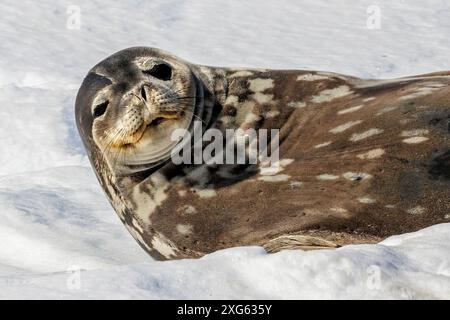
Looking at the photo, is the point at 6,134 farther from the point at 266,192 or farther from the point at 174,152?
the point at 266,192

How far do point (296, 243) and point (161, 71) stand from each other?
4.06 feet

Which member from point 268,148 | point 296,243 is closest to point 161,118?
point 268,148

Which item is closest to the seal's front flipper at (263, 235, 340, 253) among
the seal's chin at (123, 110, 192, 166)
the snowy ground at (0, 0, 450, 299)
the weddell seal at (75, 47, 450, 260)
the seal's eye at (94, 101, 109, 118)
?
the weddell seal at (75, 47, 450, 260)

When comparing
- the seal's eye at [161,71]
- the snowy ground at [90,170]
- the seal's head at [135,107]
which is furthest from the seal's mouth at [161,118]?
the snowy ground at [90,170]

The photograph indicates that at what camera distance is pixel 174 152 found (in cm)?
433

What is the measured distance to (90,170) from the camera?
6121 mm

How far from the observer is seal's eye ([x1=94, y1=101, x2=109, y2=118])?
14.4 ft

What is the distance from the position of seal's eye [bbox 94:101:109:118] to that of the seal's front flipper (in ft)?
3.64

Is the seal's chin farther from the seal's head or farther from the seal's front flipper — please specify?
the seal's front flipper

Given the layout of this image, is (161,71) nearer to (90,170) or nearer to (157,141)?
(157,141)

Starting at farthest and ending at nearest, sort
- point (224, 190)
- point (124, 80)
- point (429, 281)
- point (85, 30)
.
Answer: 1. point (85, 30)
2. point (124, 80)
3. point (224, 190)
4. point (429, 281)

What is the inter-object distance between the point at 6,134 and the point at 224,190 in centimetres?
308
